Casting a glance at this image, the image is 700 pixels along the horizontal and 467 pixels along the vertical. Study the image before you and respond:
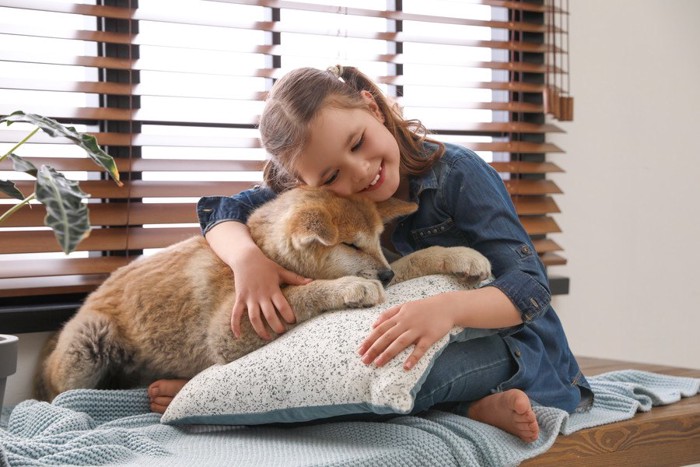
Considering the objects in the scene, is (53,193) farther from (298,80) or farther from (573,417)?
(573,417)

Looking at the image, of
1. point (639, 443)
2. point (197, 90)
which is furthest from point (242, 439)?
point (197, 90)

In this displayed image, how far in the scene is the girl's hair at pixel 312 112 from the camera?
1.86m

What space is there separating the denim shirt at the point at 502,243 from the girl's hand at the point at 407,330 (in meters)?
0.22

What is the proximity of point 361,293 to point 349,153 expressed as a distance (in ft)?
1.16

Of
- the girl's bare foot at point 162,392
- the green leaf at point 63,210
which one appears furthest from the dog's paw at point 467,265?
the green leaf at point 63,210

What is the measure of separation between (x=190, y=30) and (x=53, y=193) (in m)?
1.51

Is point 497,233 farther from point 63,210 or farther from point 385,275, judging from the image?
point 63,210

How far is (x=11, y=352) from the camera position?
153 cm

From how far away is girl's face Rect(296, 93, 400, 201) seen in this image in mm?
1832

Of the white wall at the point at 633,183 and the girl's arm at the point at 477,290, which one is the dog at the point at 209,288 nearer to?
the girl's arm at the point at 477,290

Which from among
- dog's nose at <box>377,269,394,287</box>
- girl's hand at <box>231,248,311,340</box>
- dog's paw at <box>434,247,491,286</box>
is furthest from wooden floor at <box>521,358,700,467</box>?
girl's hand at <box>231,248,311,340</box>

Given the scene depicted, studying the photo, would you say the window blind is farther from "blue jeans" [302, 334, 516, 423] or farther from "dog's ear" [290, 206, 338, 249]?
"blue jeans" [302, 334, 516, 423]

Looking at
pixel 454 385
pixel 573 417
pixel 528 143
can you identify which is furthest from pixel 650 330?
pixel 454 385

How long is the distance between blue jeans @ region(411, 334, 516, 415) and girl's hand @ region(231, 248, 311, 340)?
343 mm
